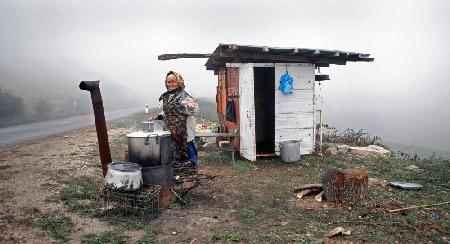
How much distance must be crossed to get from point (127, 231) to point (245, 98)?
606 centimetres

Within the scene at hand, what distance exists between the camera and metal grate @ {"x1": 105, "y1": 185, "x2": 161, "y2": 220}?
219 inches

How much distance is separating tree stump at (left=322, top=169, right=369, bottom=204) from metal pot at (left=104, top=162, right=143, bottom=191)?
3625 mm

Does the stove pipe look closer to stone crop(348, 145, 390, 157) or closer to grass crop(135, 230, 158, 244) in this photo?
grass crop(135, 230, 158, 244)

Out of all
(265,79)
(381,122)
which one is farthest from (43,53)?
(265,79)

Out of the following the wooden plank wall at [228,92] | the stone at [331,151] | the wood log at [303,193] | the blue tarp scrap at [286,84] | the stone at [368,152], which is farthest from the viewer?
the stone at [368,152]

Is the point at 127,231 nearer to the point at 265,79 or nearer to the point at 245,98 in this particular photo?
the point at 245,98

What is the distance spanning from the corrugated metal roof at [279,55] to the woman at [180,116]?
3111 millimetres

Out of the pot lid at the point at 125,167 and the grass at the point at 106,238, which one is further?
the pot lid at the point at 125,167

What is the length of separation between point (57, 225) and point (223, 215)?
261 cm

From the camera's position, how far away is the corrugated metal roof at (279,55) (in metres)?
9.70

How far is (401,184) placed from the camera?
7379 mm

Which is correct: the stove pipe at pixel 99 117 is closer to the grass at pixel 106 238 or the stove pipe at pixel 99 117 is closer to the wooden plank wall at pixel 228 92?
the grass at pixel 106 238

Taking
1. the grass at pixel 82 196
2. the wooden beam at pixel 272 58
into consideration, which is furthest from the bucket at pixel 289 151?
the grass at pixel 82 196

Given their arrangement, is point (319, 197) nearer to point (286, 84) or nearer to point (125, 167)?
point (125, 167)
